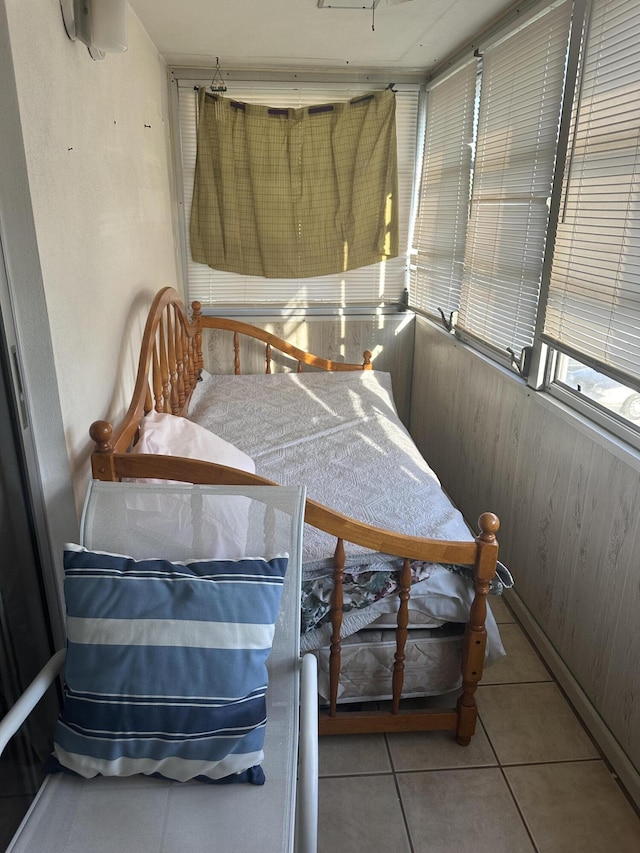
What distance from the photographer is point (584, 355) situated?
1860mm

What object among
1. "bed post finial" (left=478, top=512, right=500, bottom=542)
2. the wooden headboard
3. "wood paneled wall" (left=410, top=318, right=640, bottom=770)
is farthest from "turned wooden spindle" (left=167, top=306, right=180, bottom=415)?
"bed post finial" (left=478, top=512, right=500, bottom=542)

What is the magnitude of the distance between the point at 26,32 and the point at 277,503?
1137 millimetres

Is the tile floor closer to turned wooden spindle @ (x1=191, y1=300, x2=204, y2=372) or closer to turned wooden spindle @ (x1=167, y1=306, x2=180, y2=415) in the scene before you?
turned wooden spindle @ (x1=167, y1=306, x2=180, y2=415)

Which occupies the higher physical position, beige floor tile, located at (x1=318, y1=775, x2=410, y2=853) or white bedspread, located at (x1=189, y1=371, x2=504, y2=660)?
white bedspread, located at (x1=189, y1=371, x2=504, y2=660)

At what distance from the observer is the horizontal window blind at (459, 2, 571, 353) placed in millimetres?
2076

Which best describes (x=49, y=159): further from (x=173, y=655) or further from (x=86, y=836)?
(x=86, y=836)

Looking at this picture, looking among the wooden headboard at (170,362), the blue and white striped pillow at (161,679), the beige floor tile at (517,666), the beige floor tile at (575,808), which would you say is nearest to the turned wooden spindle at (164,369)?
the wooden headboard at (170,362)

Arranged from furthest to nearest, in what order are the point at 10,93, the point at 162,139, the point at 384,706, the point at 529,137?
the point at 162,139 < the point at 529,137 < the point at 384,706 < the point at 10,93

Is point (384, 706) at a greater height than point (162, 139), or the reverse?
point (162, 139)

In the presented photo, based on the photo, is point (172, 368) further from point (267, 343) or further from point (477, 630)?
point (477, 630)

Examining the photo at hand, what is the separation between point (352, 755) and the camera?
169 centimetres

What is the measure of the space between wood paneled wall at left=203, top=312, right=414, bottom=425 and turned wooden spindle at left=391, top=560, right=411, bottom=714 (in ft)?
7.72

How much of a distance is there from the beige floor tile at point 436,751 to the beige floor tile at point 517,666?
255 millimetres

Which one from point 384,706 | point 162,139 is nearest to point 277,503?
point 384,706
